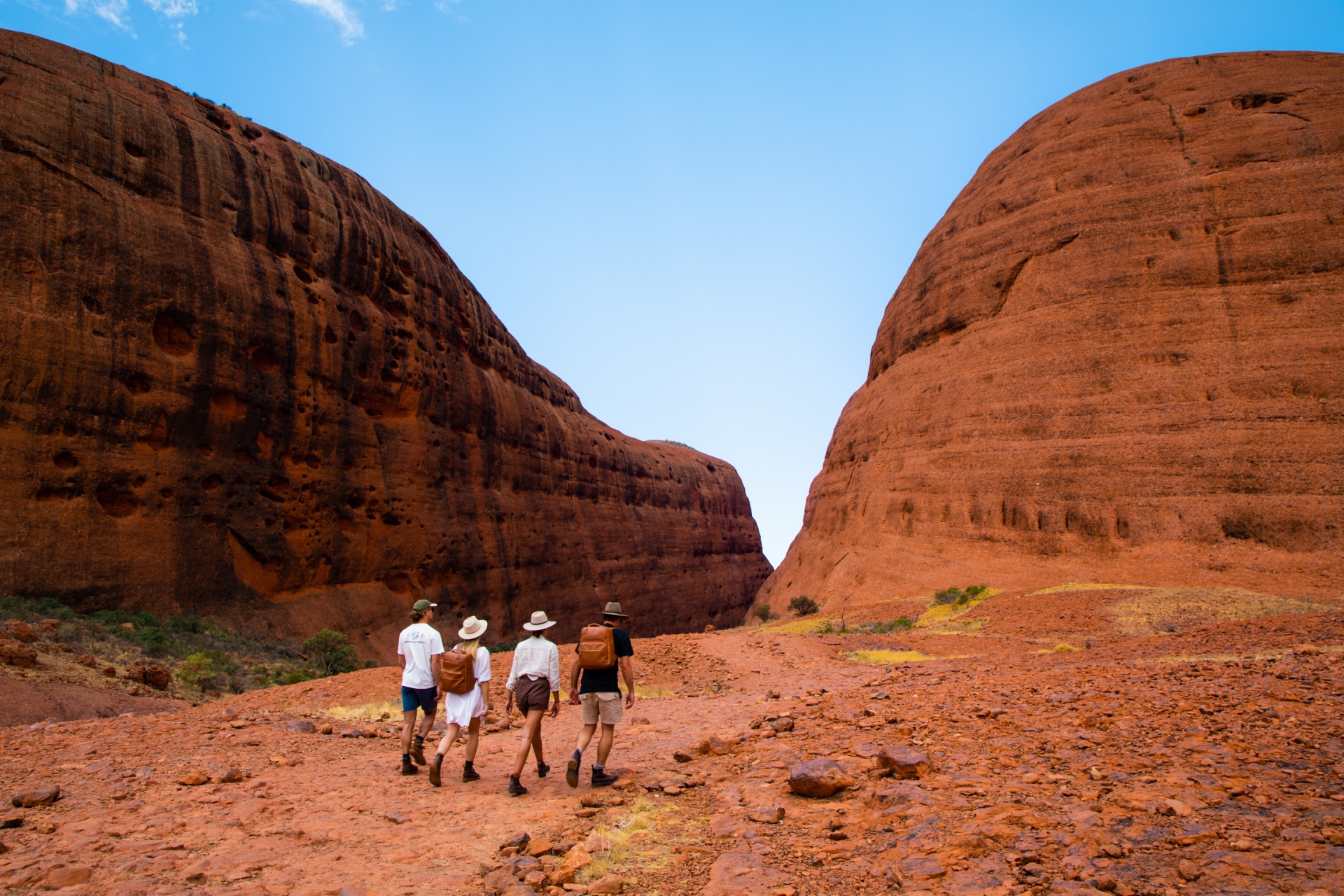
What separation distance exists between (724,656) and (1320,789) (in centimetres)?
1054

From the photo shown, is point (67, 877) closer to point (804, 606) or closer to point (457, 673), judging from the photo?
point (457, 673)

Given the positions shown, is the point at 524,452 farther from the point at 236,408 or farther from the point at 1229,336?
the point at 1229,336

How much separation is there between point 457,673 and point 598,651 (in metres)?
1.46

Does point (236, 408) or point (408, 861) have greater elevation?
point (236, 408)

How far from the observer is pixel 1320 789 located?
3764 mm

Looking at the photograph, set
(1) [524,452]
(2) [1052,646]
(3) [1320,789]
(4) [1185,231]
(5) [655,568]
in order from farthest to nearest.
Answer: (5) [655,568] < (1) [524,452] < (4) [1185,231] < (2) [1052,646] < (3) [1320,789]

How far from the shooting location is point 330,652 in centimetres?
1698

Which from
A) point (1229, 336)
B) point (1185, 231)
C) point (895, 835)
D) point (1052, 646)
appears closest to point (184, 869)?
point (895, 835)

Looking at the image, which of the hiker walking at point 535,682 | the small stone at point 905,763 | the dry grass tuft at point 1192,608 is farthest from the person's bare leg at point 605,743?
the dry grass tuft at point 1192,608

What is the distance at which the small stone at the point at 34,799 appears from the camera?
502 centimetres

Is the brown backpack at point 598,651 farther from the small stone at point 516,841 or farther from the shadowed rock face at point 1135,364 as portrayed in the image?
the shadowed rock face at point 1135,364

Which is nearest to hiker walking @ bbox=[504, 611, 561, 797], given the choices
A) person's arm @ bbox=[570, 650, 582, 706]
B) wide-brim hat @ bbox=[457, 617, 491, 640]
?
person's arm @ bbox=[570, 650, 582, 706]

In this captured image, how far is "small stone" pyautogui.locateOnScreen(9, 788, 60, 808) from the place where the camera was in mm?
5020

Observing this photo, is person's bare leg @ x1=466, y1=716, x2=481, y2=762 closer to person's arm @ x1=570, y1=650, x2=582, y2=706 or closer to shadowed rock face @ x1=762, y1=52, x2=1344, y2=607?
person's arm @ x1=570, y1=650, x2=582, y2=706
